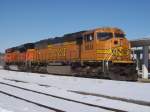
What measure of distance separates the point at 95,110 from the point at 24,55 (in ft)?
95.0

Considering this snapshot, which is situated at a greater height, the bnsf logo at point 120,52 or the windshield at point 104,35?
the windshield at point 104,35

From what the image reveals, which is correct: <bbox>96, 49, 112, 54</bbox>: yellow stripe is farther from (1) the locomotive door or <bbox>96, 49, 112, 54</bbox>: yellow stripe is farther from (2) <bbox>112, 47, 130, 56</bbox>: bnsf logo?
(1) the locomotive door

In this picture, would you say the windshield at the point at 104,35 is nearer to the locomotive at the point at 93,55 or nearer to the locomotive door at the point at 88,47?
the locomotive at the point at 93,55

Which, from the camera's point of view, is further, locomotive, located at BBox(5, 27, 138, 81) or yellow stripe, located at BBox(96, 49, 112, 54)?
yellow stripe, located at BBox(96, 49, 112, 54)

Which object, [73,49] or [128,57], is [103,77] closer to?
[128,57]

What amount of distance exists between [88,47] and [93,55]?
31.6 inches

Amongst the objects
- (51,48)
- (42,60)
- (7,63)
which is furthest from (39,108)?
(7,63)

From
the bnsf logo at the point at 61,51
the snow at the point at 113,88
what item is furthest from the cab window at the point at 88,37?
the bnsf logo at the point at 61,51

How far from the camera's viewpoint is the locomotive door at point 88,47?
21748mm

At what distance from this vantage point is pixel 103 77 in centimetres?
2120

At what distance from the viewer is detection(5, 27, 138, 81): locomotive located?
2055cm

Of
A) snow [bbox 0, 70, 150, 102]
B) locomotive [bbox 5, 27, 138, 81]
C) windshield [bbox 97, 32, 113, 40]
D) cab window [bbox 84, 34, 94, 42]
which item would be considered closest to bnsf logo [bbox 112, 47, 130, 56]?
locomotive [bbox 5, 27, 138, 81]

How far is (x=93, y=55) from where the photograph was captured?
2161 centimetres

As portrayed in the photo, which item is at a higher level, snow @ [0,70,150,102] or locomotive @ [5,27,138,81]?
locomotive @ [5,27,138,81]
